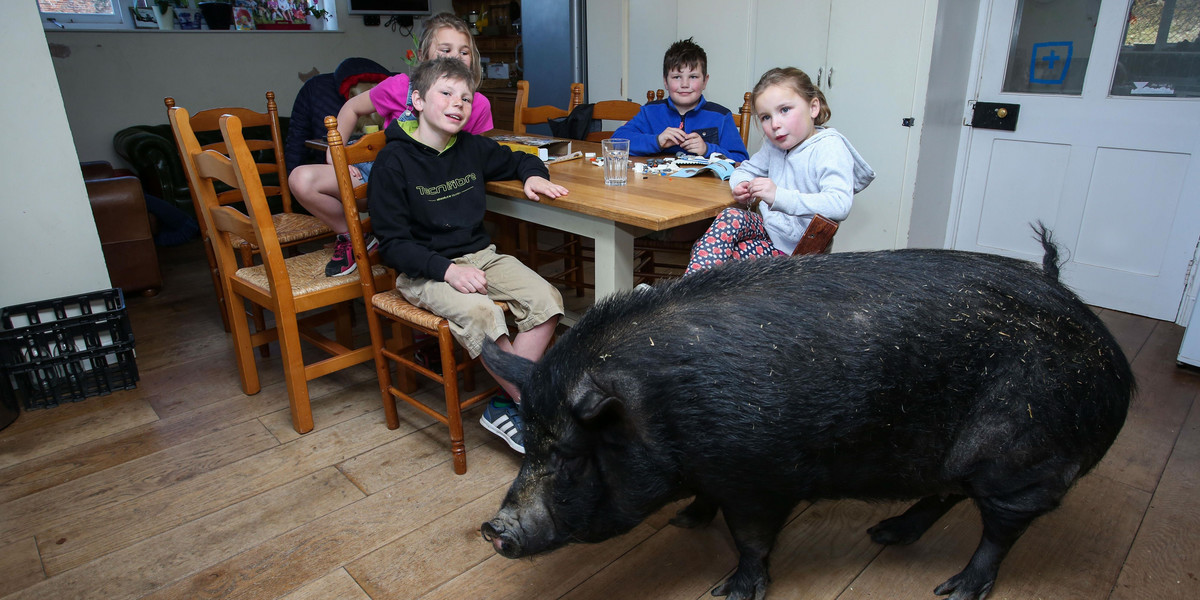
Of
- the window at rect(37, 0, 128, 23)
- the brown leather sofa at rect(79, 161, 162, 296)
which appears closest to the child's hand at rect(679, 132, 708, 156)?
the brown leather sofa at rect(79, 161, 162, 296)

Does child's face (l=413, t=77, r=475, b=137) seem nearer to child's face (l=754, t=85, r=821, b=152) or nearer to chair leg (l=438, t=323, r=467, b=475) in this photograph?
chair leg (l=438, t=323, r=467, b=475)

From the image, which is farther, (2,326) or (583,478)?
(2,326)

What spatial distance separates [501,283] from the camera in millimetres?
2086

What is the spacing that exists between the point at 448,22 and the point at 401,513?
5.82 feet

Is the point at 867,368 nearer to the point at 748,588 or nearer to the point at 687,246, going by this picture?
the point at 748,588

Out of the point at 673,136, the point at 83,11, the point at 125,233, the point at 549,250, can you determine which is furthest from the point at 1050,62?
the point at 83,11

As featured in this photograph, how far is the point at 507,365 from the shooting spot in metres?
1.44

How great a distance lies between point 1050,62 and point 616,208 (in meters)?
2.50

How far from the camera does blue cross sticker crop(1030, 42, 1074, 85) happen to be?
312 centimetres

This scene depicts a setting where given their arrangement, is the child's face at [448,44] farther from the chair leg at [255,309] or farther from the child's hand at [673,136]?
the chair leg at [255,309]

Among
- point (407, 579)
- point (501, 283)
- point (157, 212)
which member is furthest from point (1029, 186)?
point (157, 212)

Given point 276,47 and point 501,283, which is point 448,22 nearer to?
point 501,283

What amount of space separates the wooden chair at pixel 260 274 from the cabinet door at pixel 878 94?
2.29 metres

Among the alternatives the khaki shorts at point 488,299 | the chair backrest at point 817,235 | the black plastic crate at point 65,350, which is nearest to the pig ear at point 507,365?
the khaki shorts at point 488,299
